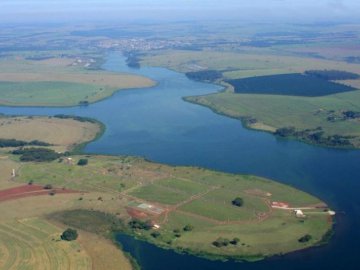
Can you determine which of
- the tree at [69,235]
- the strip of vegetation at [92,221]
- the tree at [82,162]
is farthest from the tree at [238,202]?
the tree at [82,162]

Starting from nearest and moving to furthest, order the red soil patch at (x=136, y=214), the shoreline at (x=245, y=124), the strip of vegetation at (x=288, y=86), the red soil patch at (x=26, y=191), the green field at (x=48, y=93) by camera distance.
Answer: the red soil patch at (x=136, y=214)
the red soil patch at (x=26, y=191)
the shoreline at (x=245, y=124)
the green field at (x=48, y=93)
the strip of vegetation at (x=288, y=86)

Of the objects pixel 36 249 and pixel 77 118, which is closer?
pixel 36 249

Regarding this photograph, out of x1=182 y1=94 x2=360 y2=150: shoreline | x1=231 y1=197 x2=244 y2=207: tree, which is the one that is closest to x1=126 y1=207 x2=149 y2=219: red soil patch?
x1=231 y1=197 x2=244 y2=207: tree

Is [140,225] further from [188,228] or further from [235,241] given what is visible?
[235,241]

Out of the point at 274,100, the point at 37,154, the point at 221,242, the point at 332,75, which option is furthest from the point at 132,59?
the point at 221,242

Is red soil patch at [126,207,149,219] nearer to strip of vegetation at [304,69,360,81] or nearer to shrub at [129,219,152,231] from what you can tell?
shrub at [129,219,152,231]

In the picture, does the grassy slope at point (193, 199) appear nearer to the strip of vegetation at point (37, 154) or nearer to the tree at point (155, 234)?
the tree at point (155, 234)
